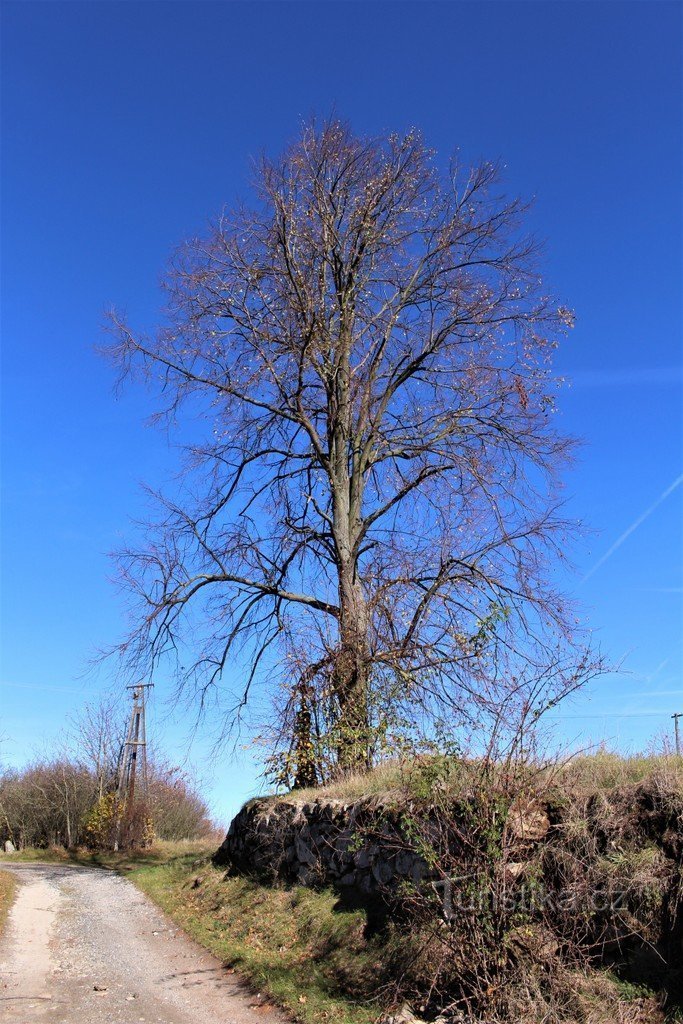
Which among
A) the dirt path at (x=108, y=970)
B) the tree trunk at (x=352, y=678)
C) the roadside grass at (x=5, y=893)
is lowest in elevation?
the dirt path at (x=108, y=970)

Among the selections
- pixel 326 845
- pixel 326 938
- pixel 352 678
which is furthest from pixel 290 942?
pixel 352 678

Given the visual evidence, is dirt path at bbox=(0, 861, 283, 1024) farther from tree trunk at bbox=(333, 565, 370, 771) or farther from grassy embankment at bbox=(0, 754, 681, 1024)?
tree trunk at bbox=(333, 565, 370, 771)

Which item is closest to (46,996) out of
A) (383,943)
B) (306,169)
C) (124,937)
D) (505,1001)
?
(124,937)

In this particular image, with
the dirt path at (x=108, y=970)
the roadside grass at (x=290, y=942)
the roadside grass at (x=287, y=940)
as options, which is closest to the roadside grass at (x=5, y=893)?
the dirt path at (x=108, y=970)

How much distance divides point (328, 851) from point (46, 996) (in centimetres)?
402

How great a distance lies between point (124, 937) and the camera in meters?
12.6

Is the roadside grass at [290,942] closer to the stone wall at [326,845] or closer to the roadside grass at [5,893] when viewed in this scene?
the stone wall at [326,845]

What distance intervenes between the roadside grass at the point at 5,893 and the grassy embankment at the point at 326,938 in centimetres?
283

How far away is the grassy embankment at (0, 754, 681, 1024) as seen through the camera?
25.3 feet

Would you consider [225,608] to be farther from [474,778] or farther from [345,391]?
[474,778]

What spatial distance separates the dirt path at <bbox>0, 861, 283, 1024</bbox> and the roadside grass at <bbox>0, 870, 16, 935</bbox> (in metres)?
0.16

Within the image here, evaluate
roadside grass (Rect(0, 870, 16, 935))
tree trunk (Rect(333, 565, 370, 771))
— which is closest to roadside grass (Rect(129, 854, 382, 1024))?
tree trunk (Rect(333, 565, 370, 771))

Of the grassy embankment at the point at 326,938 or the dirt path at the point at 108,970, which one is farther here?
the dirt path at the point at 108,970

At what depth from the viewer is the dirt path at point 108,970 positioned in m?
8.83
